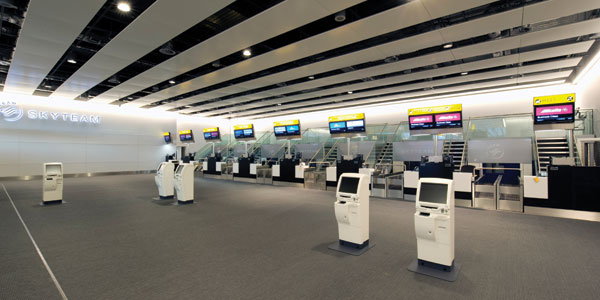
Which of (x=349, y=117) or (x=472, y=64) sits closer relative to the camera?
(x=472, y=64)

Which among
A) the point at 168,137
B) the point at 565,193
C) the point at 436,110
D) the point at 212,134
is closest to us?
the point at 565,193

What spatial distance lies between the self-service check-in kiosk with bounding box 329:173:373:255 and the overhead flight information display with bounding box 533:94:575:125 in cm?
602

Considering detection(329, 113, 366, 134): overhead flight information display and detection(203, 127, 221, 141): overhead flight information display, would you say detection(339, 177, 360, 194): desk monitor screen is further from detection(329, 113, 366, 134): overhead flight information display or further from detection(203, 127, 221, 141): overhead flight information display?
detection(203, 127, 221, 141): overhead flight information display

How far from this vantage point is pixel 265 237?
4.74 meters

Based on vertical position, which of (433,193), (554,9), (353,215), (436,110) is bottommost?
(353,215)

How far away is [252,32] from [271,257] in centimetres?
510

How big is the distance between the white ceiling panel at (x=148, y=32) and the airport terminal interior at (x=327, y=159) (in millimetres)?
60

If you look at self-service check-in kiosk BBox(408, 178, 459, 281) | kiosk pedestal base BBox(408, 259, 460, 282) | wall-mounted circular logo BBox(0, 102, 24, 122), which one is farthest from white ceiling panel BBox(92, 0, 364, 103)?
wall-mounted circular logo BBox(0, 102, 24, 122)

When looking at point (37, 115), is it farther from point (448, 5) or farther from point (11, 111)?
point (448, 5)

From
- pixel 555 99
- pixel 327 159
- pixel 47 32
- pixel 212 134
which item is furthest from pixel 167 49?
pixel 555 99

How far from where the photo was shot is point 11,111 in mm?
13883

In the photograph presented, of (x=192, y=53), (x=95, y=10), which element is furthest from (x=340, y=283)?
(x=192, y=53)

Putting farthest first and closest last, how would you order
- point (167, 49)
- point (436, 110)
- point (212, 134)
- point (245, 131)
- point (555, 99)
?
1. point (212, 134)
2. point (245, 131)
3. point (436, 110)
4. point (167, 49)
5. point (555, 99)

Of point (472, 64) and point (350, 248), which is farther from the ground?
point (472, 64)
